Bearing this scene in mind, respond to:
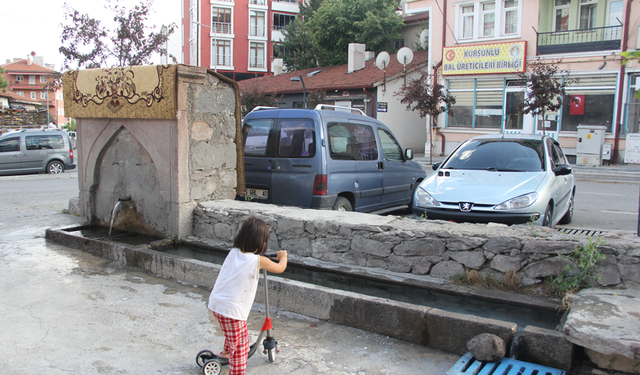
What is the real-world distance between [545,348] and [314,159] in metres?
4.03

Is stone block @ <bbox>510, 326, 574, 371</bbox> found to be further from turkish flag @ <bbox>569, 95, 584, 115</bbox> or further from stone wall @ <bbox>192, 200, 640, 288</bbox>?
turkish flag @ <bbox>569, 95, 584, 115</bbox>

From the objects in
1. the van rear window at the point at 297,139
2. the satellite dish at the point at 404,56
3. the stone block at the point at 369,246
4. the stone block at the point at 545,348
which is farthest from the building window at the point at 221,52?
the stone block at the point at 545,348

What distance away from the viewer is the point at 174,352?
3701mm

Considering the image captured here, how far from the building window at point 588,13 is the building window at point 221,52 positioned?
111 ft

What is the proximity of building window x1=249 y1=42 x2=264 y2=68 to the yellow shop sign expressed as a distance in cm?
2839

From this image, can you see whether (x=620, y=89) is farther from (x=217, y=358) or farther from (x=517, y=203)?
(x=217, y=358)

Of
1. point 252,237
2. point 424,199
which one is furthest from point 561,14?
point 252,237

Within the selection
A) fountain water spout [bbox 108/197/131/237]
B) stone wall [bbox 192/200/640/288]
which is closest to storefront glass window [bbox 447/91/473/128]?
fountain water spout [bbox 108/197/131/237]

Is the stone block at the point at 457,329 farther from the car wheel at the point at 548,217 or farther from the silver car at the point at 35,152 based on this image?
the silver car at the point at 35,152

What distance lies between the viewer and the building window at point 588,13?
21.0 meters

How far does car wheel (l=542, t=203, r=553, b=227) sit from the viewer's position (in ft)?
21.0

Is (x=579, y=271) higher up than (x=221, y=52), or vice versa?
(x=221, y=52)

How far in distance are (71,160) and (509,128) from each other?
1882cm

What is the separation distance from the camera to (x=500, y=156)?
745cm
